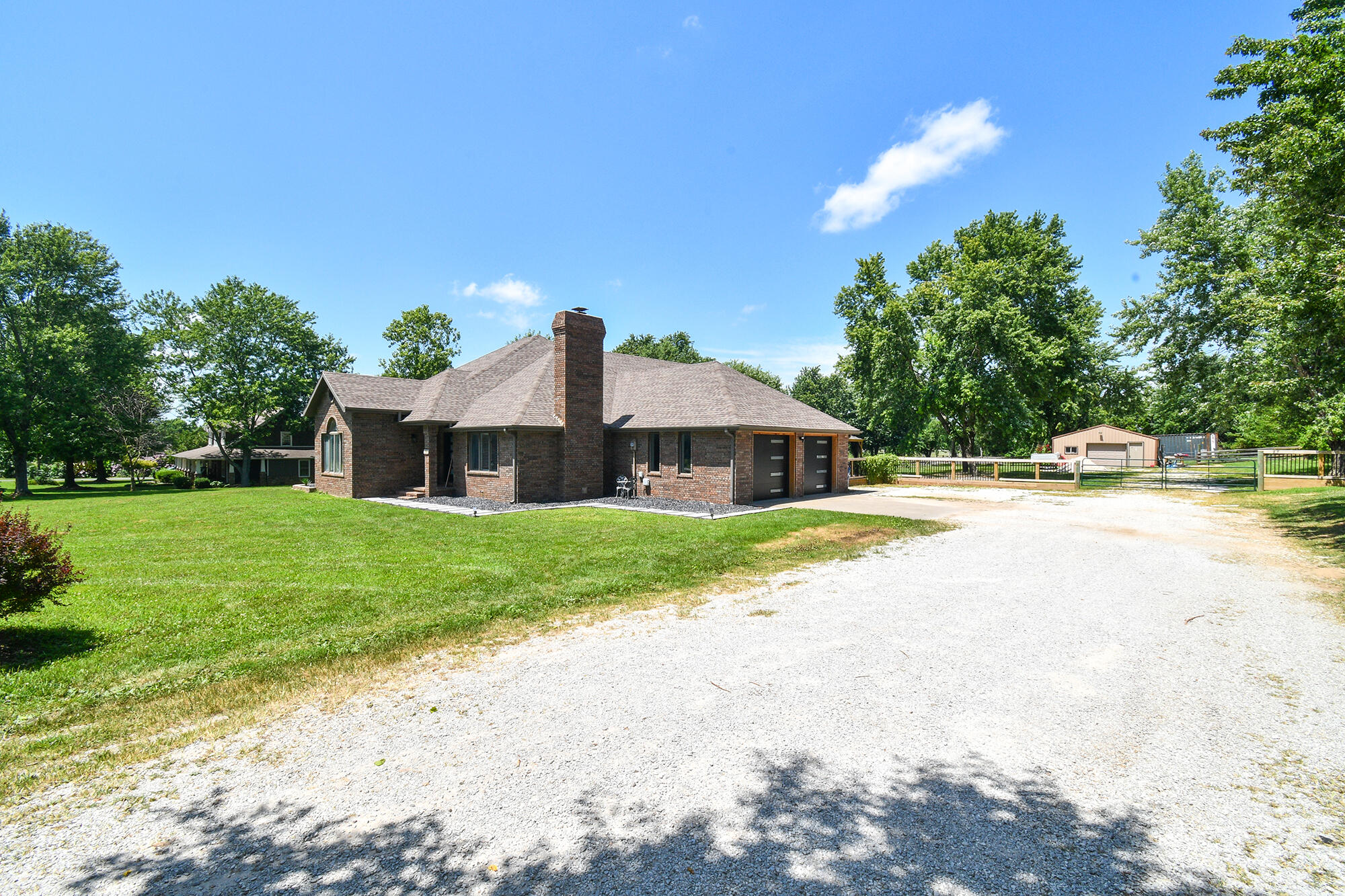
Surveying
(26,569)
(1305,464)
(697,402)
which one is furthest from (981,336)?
(26,569)

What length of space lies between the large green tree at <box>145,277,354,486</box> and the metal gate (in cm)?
4562

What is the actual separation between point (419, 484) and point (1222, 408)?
1469 inches

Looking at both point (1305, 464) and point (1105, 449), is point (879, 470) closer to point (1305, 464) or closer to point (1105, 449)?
point (1305, 464)

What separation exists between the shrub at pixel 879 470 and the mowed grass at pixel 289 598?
1344 cm

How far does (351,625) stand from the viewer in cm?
658

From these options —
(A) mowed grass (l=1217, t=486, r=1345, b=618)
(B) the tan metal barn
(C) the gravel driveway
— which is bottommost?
(C) the gravel driveway

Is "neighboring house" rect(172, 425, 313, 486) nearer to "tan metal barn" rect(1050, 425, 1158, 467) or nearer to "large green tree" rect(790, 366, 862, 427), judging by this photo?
"large green tree" rect(790, 366, 862, 427)

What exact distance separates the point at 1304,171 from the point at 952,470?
19038 mm

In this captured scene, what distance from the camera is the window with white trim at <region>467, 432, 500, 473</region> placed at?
65.4 feet

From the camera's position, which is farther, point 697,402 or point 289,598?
point 697,402

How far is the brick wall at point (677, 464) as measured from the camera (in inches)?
721

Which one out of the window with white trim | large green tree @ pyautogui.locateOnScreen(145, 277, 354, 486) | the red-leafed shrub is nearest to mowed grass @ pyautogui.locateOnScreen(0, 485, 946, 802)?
the red-leafed shrub

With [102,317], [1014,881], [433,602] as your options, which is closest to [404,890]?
[1014,881]

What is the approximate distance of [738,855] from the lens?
9.67 ft
